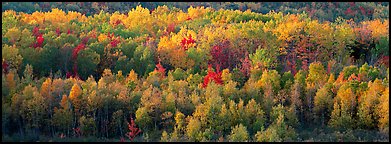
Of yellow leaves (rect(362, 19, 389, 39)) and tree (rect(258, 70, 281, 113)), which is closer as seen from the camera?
tree (rect(258, 70, 281, 113))

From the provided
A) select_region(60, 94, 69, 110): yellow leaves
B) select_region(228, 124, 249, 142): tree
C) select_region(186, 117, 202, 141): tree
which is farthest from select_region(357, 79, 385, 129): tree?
select_region(60, 94, 69, 110): yellow leaves

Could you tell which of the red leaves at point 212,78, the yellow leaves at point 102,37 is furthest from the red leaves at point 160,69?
the yellow leaves at point 102,37

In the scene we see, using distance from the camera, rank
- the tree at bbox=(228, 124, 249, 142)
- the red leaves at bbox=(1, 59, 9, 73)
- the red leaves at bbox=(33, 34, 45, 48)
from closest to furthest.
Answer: the tree at bbox=(228, 124, 249, 142)
the red leaves at bbox=(1, 59, 9, 73)
the red leaves at bbox=(33, 34, 45, 48)

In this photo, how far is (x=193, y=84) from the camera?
5838cm

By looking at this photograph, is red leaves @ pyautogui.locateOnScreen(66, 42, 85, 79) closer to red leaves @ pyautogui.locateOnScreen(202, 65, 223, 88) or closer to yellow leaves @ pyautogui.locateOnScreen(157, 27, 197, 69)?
yellow leaves @ pyautogui.locateOnScreen(157, 27, 197, 69)

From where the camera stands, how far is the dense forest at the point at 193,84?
49219 millimetres

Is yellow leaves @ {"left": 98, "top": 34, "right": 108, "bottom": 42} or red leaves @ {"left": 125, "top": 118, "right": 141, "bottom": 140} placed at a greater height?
yellow leaves @ {"left": 98, "top": 34, "right": 108, "bottom": 42}

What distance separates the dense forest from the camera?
161ft

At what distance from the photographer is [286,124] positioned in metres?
51.1

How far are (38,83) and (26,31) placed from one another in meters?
17.1

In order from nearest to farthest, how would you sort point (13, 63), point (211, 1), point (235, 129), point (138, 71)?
point (235, 129) < point (13, 63) < point (138, 71) < point (211, 1)

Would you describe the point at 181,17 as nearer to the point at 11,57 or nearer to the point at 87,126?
the point at 11,57

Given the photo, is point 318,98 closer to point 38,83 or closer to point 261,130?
point 261,130

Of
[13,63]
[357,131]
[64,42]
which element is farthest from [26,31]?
[357,131]
